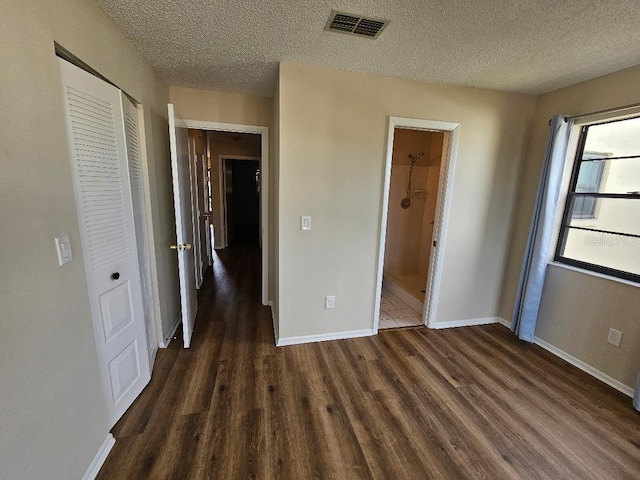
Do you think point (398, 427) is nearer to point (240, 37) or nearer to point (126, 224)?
point (126, 224)

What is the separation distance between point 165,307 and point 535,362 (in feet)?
10.9

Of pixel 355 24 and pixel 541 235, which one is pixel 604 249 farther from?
pixel 355 24

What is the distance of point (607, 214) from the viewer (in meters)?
2.20

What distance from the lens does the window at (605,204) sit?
6.72ft

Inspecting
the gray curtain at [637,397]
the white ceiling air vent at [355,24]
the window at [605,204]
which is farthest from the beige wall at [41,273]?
the window at [605,204]

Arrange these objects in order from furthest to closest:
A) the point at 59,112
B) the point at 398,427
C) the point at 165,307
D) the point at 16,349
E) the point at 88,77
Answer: the point at 165,307 < the point at 398,427 < the point at 88,77 < the point at 59,112 < the point at 16,349

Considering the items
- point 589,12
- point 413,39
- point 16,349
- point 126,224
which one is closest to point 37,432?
point 16,349

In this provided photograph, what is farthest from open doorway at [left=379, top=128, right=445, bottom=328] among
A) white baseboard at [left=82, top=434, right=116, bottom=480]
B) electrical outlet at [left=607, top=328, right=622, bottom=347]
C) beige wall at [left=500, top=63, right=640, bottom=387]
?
white baseboard at [left=82, top=434, right=116, bottom=480]

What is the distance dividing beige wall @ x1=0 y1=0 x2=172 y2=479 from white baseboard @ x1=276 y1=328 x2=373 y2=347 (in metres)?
1.34

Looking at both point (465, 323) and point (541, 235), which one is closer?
point (541, 235)

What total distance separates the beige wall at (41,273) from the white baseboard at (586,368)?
11.2ft

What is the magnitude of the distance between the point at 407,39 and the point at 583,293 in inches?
96.4

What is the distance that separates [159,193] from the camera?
7.71 feet

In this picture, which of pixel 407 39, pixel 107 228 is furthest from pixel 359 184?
pixel 107 228
